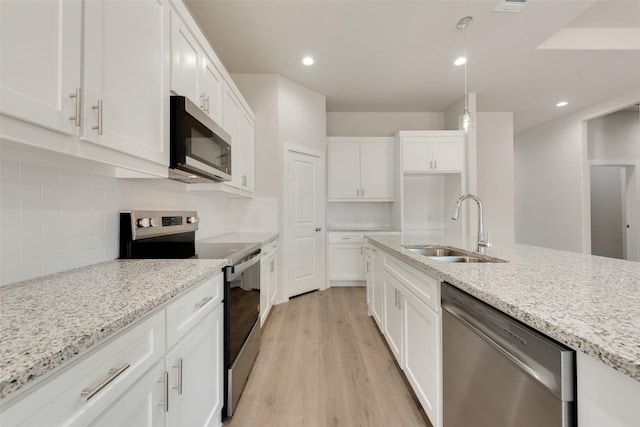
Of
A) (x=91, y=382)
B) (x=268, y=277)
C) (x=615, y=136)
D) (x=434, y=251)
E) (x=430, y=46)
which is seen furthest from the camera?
(x=615, y=136)

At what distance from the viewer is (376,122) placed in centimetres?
461

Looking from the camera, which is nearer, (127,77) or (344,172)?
(127,77)

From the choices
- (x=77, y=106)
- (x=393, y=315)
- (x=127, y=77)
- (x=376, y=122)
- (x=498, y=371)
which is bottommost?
(x=393, y=315)

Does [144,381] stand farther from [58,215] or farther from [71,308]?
[58,215]

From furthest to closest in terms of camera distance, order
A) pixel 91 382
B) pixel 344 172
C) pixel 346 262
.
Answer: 1. pixel 344 172
2. pixel 346 262
3. pixel 91 382

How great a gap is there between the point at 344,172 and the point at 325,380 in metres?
3.05

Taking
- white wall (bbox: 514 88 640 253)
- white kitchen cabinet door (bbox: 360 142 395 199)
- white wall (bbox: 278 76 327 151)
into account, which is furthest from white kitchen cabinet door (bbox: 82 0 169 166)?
white wall (bbox: 514 88 640 253)

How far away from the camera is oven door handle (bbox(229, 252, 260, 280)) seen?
4.63ft

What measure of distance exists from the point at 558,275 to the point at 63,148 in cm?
173

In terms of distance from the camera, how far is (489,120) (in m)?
4.60

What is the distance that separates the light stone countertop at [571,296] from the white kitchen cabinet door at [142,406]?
102 cm

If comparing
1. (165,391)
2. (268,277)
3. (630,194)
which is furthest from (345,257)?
(630,194)

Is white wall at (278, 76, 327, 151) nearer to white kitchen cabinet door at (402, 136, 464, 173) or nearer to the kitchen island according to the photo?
white kitchen cabinet door at (402, 136, 464, 173)

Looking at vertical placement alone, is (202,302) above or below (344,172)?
below
